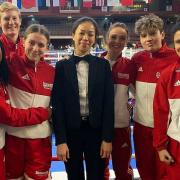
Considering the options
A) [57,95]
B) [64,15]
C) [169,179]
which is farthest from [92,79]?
[64,15]

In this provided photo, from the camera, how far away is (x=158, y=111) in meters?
1.88

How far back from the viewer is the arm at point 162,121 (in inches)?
72.9

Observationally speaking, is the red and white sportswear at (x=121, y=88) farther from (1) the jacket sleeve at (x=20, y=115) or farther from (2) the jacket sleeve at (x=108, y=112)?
(1) the jacket sleeve at (x=20, y=115)

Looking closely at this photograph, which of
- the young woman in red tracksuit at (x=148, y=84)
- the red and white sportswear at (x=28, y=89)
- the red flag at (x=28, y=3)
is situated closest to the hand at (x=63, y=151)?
the red and white sportswear at (x=28, y=89)

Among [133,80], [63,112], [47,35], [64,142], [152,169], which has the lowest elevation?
[152,169]

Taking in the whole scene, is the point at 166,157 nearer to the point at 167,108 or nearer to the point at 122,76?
the point at 167,108

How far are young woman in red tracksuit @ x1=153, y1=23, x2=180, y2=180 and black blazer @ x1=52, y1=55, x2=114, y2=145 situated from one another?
316 millimetres

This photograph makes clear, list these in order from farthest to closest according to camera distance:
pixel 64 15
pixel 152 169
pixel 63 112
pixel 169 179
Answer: pixel 64 15 < pixel 152 169 < pixel 63 112 < pixel 169 179


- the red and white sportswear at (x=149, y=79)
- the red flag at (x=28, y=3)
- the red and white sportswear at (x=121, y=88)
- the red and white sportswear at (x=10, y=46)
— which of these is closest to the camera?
the red and white sportswear at (x=149, y=79)

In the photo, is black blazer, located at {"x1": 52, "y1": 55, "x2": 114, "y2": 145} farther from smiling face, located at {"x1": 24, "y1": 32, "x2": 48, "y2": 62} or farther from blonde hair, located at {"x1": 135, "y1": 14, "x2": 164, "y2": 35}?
blonde hair, located at {"x1": 135, "y1": 14, "x2": 164, "y2": 35}

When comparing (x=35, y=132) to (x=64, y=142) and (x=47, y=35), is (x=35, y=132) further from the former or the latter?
(x=47, y=35)

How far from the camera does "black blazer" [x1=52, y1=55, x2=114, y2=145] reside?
194 cm

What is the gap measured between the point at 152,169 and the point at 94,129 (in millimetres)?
578

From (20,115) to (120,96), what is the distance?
0.79 m
